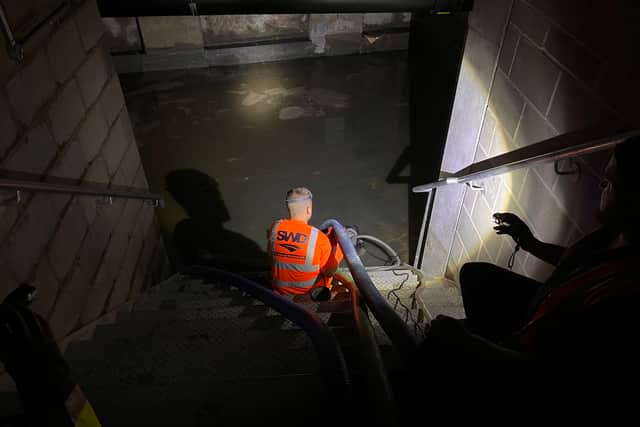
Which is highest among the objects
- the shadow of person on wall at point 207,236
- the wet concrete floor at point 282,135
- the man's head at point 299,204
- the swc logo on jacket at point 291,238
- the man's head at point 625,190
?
the man's head at point 625,190

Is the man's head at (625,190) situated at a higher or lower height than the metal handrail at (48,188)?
higher

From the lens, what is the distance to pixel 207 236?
6820mm

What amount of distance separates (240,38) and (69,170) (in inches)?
414

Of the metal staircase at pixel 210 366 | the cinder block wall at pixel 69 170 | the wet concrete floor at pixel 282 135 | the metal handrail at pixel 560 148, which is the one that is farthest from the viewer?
the wet concrete floor at pixel 282 135

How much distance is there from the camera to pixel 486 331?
8.16ft

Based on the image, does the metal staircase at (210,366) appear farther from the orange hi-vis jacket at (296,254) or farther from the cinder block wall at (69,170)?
the cinder block wall at (69,170)

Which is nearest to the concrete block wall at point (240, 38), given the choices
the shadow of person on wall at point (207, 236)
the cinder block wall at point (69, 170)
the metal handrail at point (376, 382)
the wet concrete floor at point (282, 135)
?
the wet concrete floor at point (282, 135)

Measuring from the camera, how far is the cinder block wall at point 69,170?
105 inches

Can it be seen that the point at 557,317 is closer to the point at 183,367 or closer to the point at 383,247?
the point at 183,367

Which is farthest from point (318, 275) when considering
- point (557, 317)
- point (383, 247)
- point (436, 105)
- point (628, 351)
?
point (436, 105)

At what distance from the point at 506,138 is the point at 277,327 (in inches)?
95.7

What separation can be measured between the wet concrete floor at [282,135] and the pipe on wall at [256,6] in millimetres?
3380

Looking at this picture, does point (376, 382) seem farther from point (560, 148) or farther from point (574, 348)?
point (560, 148)

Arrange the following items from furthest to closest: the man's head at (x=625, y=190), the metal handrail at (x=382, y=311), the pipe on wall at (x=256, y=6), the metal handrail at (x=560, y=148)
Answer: the pipe on wall at (x=256, y=6)
the metal handrail at (x=382, y=311)
the metal handrail at (x=560, y=148)
the man's head at (x=625, y=190)
